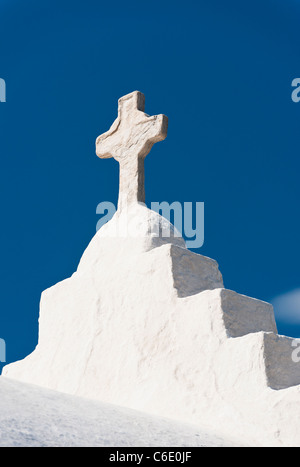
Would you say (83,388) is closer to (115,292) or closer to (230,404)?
(115,292)

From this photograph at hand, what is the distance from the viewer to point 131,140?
970cm

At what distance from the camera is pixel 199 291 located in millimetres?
8086

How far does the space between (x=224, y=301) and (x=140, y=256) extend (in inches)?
65.6

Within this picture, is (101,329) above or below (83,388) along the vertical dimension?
above

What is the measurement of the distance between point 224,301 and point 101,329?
201 centimetres

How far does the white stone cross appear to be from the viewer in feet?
30.7

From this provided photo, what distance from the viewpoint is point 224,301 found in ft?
23.5

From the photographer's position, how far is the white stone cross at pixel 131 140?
9359 mm

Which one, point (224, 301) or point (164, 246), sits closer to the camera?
point (224, 301)
